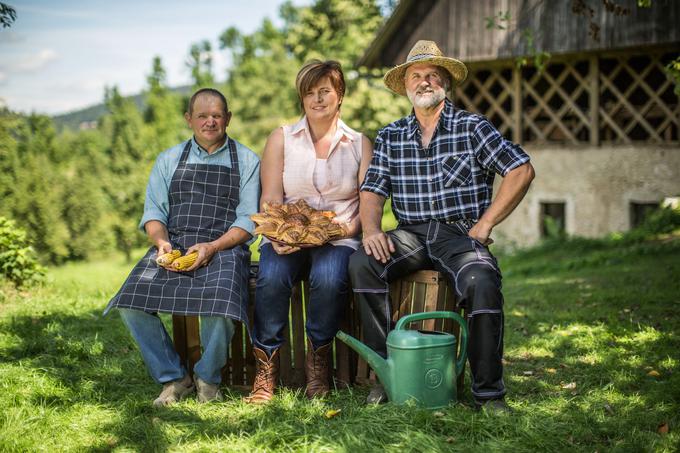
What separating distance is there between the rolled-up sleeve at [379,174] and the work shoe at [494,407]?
1.34 m

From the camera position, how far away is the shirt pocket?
374cm

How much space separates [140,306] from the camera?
11.8ft

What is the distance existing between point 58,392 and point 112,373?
46 cm

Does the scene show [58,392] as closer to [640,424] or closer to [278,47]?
[640,424]

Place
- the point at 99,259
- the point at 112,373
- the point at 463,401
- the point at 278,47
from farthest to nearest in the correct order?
the point at 278,47 → the point at 99,259 → the point at 112,373 → the point at 463,401

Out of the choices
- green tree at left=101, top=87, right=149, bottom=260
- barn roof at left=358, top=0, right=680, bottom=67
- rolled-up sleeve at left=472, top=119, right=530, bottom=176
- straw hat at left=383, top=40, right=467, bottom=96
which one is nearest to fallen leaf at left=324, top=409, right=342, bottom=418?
rolled-up sleeve at left=472, top=119, right=530, bottom=176

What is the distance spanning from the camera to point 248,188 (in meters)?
4.04

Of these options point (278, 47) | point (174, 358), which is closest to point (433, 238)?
point (174, 358)

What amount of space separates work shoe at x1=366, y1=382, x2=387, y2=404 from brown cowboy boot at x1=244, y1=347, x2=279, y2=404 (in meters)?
0.55

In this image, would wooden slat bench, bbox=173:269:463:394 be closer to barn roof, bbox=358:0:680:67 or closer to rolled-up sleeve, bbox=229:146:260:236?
rolled-up sleeve, bbox=229:146:260:236

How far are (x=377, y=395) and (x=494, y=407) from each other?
64 centimetres

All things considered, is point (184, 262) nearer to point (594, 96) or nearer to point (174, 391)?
point (174, 391)

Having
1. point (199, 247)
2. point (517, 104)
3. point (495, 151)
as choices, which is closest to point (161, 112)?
point (517, 104)

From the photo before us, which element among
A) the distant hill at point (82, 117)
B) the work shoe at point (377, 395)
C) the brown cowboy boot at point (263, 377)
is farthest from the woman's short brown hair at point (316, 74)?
the distant hill at point (82, 117)
